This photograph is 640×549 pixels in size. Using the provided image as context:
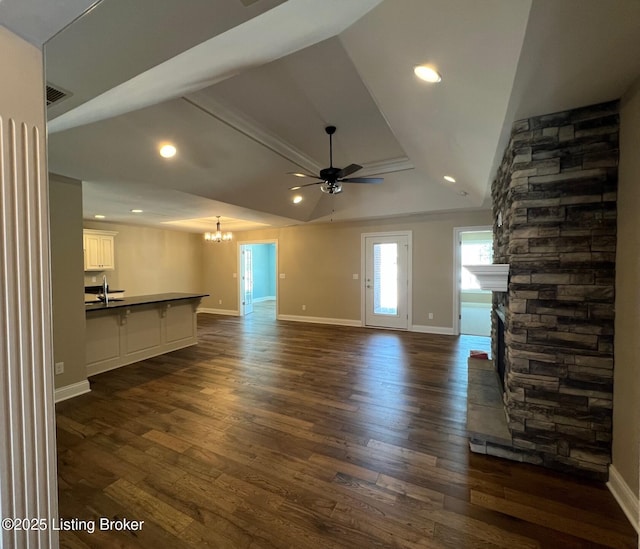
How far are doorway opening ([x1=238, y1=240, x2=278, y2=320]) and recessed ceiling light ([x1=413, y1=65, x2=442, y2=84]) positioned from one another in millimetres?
6048

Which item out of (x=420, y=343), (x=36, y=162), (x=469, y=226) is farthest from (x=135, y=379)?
(x=469, y=226)

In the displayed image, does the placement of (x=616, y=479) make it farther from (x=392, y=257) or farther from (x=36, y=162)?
(x=392, y=257)

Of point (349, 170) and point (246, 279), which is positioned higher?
point (349, 170)

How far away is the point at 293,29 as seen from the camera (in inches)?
53.7

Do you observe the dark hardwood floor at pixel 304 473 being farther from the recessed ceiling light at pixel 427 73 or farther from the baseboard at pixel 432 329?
the recessed ceiling light at pixel 427 73

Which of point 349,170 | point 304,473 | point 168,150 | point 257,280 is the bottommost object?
point 304,473

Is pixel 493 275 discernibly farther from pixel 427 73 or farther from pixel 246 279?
pixel 246 279

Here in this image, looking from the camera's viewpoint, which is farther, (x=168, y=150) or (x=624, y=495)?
(x=168, y=150)

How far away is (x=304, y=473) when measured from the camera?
→ 194 centimetres

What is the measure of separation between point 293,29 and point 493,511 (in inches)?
109

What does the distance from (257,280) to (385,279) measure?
20.9 feet

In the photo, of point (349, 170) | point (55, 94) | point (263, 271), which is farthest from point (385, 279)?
point (263, 271)

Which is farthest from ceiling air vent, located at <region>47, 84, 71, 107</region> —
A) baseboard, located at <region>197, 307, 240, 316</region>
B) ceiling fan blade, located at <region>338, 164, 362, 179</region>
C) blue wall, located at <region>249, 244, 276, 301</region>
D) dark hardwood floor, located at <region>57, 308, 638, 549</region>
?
blue wall, located at <region>249, 244, 276, 301</region>

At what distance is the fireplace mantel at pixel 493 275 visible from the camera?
2.07 m
